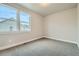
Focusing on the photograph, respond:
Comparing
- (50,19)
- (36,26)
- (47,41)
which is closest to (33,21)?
(36,26)

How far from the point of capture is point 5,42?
2590mm

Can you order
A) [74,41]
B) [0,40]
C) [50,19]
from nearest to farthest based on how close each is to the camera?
[74,41], [50,19], [0,40]

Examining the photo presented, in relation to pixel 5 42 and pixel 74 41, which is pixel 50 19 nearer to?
pixel 74 41

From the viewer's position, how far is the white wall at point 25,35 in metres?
2.44

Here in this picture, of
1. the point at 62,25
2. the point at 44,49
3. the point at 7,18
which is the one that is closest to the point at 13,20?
the point at 7,18

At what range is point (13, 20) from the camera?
98.8 inches

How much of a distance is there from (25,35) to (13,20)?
49 centimetres

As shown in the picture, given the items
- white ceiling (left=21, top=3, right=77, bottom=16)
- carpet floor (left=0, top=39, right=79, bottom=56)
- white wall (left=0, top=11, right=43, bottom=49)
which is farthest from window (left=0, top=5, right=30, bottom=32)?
carpet floor (left=0, top=39, right=79, bottom=56)

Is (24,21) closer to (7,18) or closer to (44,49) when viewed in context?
(7,18)

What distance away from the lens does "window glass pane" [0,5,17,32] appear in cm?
243

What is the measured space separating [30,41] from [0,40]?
0.80 meters

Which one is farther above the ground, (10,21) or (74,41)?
(10,21)

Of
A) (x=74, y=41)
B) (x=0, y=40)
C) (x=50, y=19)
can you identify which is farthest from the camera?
(x=0, y=40)

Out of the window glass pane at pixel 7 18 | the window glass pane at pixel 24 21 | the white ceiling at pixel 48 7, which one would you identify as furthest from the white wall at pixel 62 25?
the window glass pane at pixel 7 18
